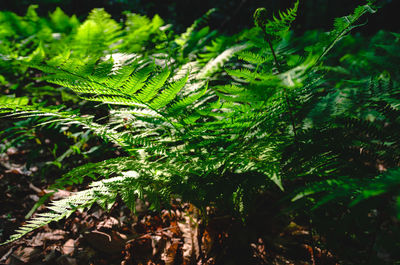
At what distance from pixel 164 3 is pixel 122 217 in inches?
205

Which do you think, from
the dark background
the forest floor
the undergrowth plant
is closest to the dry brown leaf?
the forest floor

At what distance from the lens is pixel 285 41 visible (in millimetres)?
1188

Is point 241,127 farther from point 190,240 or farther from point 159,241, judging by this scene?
point 159,241

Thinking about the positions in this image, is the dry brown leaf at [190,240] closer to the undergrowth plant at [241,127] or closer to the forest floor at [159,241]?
the forest floor at [159,241]

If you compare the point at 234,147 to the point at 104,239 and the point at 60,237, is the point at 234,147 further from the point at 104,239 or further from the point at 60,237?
the point at 60,237

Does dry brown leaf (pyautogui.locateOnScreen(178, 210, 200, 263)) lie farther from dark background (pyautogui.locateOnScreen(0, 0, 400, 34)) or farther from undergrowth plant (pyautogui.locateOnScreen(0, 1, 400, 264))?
dark background (pyautogui.locateOnScreen(0, 0, 400, 34))

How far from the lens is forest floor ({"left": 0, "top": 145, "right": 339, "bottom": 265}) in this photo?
137cm

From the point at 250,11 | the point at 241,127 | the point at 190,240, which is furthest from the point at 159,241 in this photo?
the point at 250,11

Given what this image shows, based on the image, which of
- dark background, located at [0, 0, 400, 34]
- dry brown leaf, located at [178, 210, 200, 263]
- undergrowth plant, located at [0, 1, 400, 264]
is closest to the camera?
undergrowth plant, located at [0, 1, 400, 264]

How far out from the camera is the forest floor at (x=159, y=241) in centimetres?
137

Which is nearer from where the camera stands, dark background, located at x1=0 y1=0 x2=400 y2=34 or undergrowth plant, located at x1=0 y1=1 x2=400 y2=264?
undergrowth plant, located at x1=0 y1=1 x2=400 y2=264

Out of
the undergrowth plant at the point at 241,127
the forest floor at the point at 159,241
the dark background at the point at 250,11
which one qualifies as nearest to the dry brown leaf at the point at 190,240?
the forest floor at the point at 159,241

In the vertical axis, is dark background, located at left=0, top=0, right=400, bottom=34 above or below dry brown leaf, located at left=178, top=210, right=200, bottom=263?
above

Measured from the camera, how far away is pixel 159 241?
1.46 meters
